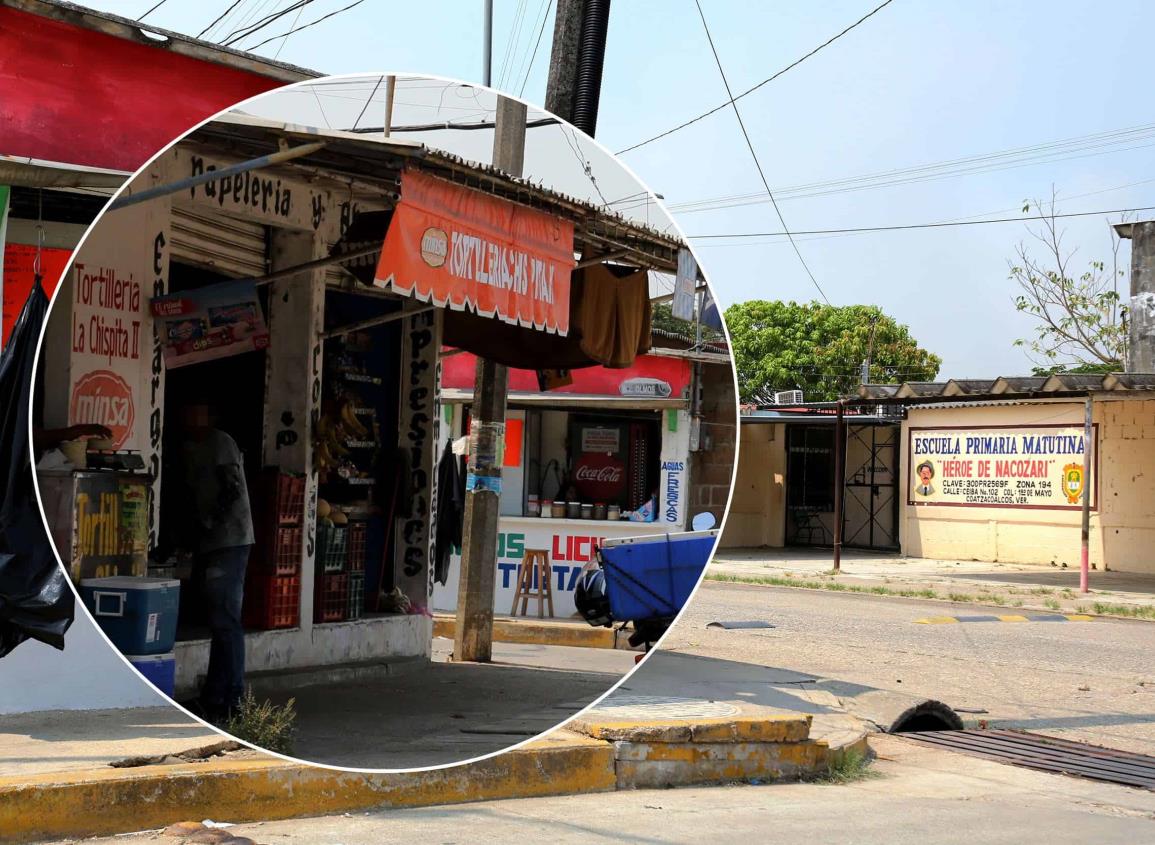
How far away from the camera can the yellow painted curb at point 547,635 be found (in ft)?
5.47

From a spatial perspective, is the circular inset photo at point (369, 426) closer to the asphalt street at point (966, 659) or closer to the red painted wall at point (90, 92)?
the asphalt street at point (966, 659)

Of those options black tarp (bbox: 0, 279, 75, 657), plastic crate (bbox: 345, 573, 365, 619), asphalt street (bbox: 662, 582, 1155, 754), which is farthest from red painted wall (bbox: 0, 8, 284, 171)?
plastic crate (bbox: 345, 573, 365, 619)

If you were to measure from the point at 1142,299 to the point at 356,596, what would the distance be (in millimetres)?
24016

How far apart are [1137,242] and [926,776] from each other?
1976 centimetres

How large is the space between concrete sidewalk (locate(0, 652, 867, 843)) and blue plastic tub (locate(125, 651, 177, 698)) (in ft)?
4.40

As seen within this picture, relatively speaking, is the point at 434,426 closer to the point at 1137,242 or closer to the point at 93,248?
the point at 93,248

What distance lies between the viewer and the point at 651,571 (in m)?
1.66

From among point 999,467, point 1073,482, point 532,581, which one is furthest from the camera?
point 999,467

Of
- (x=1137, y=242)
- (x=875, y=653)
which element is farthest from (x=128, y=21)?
(x=1137, y=242)

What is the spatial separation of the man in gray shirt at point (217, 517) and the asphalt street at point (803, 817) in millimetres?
3121

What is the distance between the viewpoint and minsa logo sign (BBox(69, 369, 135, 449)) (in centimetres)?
128

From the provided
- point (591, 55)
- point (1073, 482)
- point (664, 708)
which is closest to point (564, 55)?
point (591, 55)

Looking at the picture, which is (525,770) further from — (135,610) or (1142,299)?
(1142,299)

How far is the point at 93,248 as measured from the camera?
1.38m
